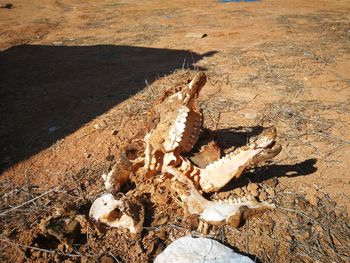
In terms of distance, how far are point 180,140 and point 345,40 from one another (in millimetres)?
6606

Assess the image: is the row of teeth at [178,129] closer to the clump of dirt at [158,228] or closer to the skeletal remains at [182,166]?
the skeletal remains at [182,166]

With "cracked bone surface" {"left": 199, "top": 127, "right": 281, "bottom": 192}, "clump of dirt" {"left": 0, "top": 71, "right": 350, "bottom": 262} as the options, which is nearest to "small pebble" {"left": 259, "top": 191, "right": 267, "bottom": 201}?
"clump of dirt" {"left": 0, "top": 71, "right": 350, "bottom": 262}

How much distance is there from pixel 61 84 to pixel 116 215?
12.4 feet

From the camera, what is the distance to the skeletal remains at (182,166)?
2354 mm

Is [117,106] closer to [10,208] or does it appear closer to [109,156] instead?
[109,156]

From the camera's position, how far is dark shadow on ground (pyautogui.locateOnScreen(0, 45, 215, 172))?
159 inches

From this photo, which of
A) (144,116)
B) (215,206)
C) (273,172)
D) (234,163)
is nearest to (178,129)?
(234,163)

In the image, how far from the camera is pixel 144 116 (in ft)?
13.4

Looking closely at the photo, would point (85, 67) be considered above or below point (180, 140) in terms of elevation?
below

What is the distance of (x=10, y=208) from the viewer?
2.81 metres

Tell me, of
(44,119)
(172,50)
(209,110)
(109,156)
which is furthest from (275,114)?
(172,50)

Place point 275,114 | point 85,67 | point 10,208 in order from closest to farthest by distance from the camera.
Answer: point 10,208 → point 275,114 → point 85,67

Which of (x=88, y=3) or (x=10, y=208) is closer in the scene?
(x=10, y=208)

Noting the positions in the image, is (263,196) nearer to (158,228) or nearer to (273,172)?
(273,172)
